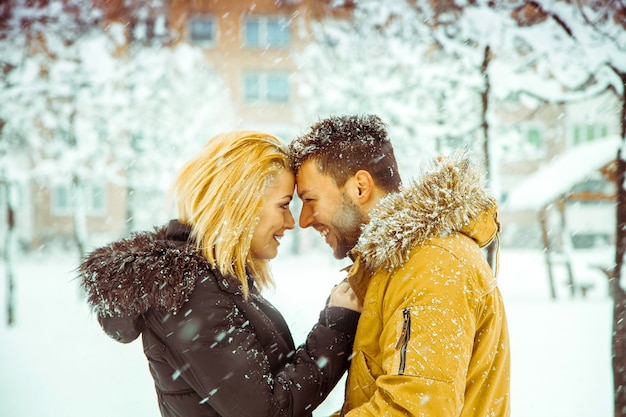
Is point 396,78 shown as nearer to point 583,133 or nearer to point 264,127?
point 264,127

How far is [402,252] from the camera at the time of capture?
201 centimetres

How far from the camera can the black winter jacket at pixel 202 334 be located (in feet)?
6.64

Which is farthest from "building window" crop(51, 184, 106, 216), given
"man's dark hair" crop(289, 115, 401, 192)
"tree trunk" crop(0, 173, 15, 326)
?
"man's dark hair" crop(289, 115, 401, 192)

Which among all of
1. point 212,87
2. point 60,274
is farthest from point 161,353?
point 60,274

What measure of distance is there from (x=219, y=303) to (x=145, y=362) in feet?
26.9

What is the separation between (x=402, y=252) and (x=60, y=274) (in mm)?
21428

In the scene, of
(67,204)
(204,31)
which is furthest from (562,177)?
(67,204)

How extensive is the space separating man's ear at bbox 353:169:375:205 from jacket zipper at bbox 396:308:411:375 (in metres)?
0.70

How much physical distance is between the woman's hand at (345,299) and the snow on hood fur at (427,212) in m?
0.27

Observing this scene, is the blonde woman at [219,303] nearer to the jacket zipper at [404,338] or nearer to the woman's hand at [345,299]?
the woman's hand at [345,299]

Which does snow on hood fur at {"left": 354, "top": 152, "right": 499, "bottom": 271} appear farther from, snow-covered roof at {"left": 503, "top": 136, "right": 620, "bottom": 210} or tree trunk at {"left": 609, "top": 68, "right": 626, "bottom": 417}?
snow-covered roof at {"left": 503, "top": 136, "right": 620, "bottom": 210}

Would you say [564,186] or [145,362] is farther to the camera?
[564,186]

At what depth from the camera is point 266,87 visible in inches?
1083

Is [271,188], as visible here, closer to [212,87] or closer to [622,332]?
[622,332]
